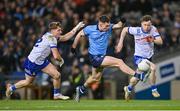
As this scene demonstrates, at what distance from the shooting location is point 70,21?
1153 inches

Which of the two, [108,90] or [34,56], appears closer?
[34,56]

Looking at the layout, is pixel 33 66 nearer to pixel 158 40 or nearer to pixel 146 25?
pixel 146 25

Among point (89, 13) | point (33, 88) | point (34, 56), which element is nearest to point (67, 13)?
point (89, 13)

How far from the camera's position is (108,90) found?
28.2m

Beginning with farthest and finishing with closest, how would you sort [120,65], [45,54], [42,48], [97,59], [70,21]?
[70,21]
[45,54]
[42,48]
[97,59]
[120,65]

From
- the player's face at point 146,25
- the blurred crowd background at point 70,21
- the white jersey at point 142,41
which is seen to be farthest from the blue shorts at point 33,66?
the blurred crowd background at point 70,21

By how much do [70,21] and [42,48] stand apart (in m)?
8.34

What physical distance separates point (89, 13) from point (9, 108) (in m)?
12.8

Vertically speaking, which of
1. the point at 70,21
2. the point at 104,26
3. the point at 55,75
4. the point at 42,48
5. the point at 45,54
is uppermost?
the point at 70,21

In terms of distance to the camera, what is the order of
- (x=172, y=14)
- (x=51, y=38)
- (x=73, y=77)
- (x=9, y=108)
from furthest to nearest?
(x=172, y=14) → (x=73, y=77) → (x=51, y=38) → (x=9, y=108)

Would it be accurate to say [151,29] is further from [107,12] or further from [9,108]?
[107,12]

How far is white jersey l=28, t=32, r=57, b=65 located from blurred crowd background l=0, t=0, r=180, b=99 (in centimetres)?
533

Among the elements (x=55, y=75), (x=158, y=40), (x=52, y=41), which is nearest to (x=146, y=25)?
(x=158, y=40)

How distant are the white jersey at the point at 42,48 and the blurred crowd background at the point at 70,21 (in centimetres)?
533
